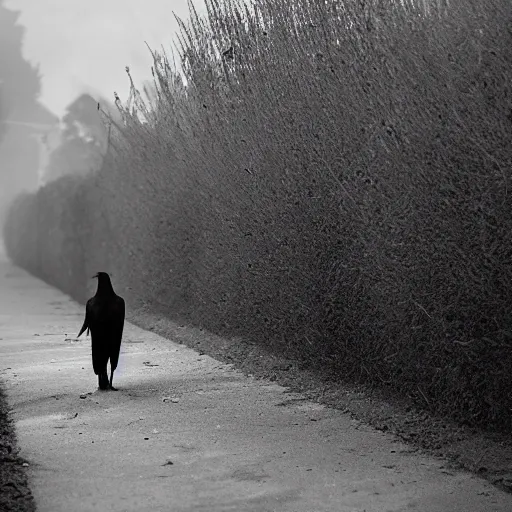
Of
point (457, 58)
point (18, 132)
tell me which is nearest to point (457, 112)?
point (457, 58)

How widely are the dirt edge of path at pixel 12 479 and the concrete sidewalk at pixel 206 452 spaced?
0.07 meters

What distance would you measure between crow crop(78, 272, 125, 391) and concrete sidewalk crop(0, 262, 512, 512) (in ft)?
0.96

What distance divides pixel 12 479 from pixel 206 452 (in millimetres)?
1269

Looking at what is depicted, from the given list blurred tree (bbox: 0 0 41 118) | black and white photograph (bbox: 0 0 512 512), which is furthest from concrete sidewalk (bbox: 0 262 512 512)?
blurred tree (bbox: 0 0 41 118)

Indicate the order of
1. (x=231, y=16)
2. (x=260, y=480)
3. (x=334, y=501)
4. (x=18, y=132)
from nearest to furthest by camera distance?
(x=334, y=501) < (x=260, y=480) < (x=231, y=16) < (x=18, y=132)

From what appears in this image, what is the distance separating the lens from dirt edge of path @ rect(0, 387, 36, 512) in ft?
16.6

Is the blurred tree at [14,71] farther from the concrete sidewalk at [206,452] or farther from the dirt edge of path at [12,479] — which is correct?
the dirt edge of path at [12,479]

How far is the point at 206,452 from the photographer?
6086mm

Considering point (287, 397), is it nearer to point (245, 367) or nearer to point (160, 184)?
point (245, 367)

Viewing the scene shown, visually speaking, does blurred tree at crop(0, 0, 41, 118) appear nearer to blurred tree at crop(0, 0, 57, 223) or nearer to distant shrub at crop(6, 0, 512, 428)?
blurred tree at crop(0, 0, 57, 223)

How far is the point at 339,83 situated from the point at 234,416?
2.91 meters

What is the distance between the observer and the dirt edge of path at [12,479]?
5.05m

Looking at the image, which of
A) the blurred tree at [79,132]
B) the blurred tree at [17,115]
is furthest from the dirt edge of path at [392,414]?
the blurred tree at [17,115]

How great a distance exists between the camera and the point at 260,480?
213 inches
